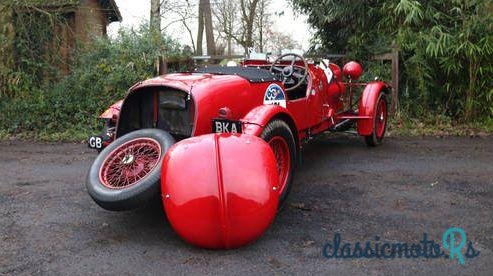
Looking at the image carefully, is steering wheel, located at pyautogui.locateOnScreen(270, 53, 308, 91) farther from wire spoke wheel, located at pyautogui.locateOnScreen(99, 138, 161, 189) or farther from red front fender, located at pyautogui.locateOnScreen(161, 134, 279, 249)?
red front fender, located at pyautogui.locateOnScreen(161, 134, 279, 249)

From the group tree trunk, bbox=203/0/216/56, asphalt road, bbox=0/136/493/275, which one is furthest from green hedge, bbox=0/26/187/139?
tree trunk, bbox=203/0/216/56

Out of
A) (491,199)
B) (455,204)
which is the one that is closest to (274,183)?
(455,204)

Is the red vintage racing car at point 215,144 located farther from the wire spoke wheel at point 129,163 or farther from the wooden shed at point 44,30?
the wooden shed at point 44,30

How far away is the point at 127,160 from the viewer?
13.6 feet

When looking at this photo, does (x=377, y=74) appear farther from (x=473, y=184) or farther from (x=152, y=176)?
(x=152, y=176)

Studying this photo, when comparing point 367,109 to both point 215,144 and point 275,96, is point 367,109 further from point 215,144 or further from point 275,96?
point 215,144

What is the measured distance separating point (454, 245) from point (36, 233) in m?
3.10

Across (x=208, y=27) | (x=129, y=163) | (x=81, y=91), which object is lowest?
(x=129, y=163)

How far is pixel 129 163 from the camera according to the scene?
13.5 feet

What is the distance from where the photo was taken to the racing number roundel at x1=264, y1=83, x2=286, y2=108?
4.99 metres

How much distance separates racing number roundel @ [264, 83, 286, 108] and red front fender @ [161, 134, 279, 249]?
144cm

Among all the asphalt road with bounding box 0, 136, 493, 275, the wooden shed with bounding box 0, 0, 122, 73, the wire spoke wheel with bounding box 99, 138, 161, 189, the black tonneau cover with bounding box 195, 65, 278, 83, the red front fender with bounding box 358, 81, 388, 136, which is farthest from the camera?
the wooden shed with bounding box 0, 0, 122, 73

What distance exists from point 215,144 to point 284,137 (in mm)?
1168

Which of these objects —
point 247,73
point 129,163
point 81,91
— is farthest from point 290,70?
point 81,91
